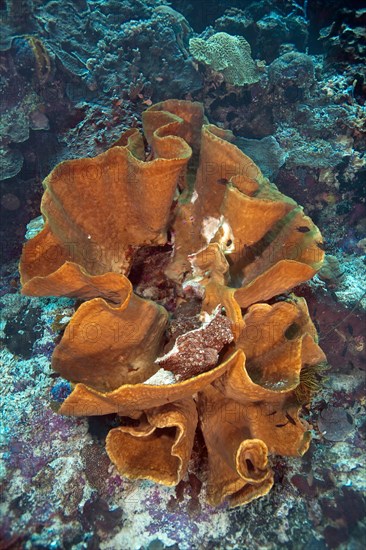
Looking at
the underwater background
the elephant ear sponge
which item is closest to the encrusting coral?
the underwater background

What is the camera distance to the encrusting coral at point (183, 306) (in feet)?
6.22

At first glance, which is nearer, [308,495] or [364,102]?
[308,495]

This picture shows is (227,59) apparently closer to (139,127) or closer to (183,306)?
(139,127)

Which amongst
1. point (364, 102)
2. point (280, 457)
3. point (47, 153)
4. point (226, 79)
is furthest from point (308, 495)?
point (226, 79)

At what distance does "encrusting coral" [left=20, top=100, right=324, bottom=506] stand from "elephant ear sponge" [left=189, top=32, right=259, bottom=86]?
4325 millimetres

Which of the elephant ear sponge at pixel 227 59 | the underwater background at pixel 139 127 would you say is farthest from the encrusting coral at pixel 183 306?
the elephant ear sponge at pixel 227 59

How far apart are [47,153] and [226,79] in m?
3.35

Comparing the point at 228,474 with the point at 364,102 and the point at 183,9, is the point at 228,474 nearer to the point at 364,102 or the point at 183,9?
the point at 364,102

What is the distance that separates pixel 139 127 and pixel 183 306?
278cm

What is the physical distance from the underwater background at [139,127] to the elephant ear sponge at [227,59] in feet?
0.11

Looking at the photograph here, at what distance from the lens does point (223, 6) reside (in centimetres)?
959

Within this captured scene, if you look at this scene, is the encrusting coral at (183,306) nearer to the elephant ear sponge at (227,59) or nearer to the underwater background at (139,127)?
the underwater background at (139,127)

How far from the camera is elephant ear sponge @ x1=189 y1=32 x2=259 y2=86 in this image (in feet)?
19.9

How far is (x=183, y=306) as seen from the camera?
240cm
